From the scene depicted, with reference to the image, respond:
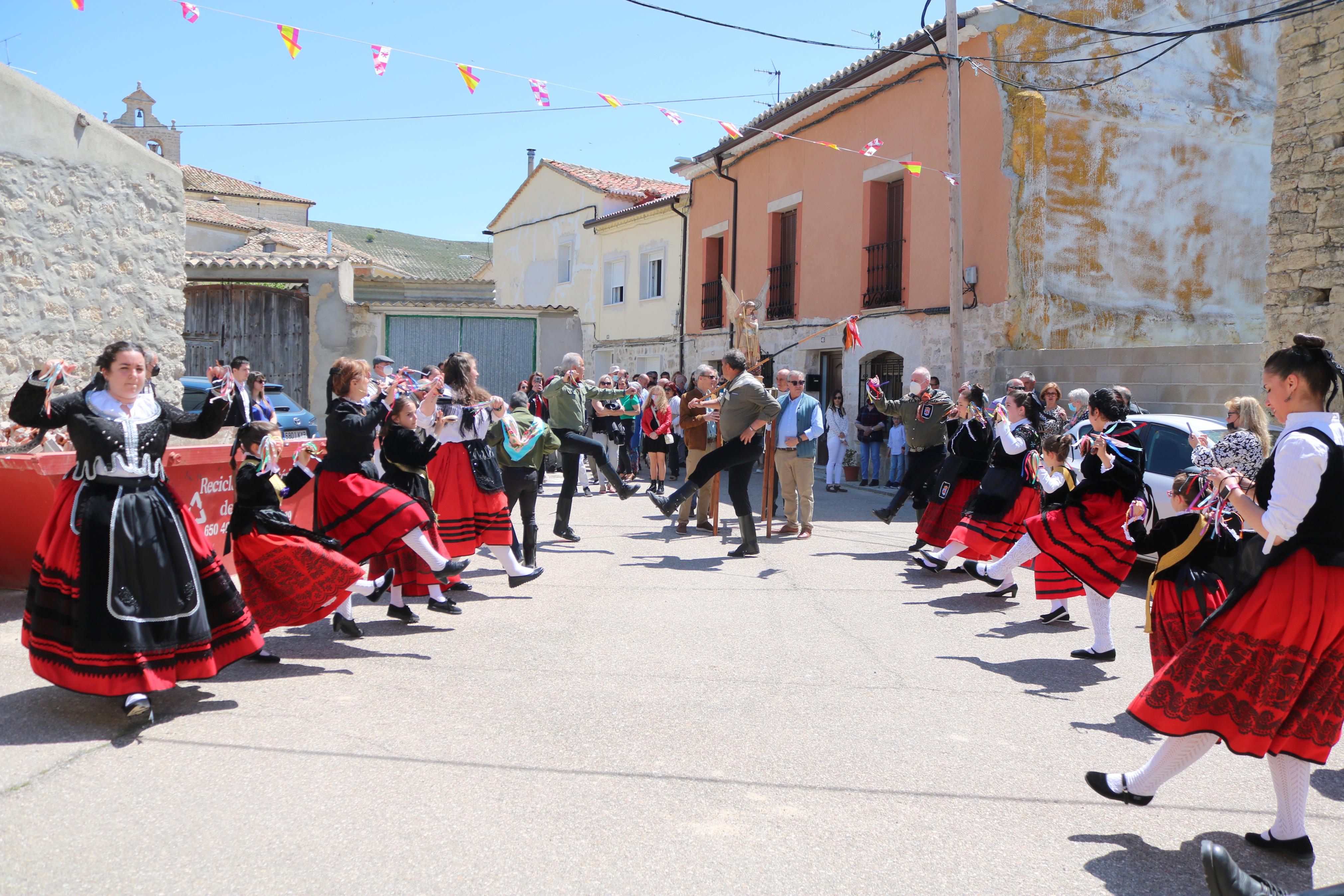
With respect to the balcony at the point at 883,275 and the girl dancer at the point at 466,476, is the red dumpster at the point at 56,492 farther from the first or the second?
the balcony at the point at 883,275

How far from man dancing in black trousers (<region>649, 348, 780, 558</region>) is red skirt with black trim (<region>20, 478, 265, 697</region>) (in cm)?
504

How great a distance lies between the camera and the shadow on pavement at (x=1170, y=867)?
3.05m

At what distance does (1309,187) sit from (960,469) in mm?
5474

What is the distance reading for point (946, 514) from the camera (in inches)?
330

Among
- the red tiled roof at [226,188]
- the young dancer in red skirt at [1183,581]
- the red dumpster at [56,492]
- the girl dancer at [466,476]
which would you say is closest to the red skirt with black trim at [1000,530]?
the young dancer in red skirt at [1183,581]

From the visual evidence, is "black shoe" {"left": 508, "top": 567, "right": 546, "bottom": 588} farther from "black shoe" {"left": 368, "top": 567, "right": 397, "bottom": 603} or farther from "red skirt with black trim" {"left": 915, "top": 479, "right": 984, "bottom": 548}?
"red skirt with black trim" {"left": 915, "top": 479, "right": 984, "bottom": 548}

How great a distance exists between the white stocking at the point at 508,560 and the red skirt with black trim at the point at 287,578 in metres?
1.94

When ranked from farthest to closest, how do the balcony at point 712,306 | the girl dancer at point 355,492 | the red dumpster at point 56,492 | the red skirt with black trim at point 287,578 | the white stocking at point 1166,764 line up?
the balcony at point 712,306, the red dumpster at point 56,492, the girl dancer at point 355,492, the red skirt with black trim at point 287,578, the white stocking at point 1166,764

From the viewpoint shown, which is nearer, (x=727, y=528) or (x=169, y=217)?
(x=169, y=217)

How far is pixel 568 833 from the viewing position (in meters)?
3.27

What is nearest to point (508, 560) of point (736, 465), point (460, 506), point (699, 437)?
point (460, 506)

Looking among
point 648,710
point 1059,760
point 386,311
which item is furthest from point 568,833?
point 386,311

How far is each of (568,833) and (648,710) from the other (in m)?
1.36

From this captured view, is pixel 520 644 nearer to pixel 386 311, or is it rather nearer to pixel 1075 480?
pixel 1075 480
